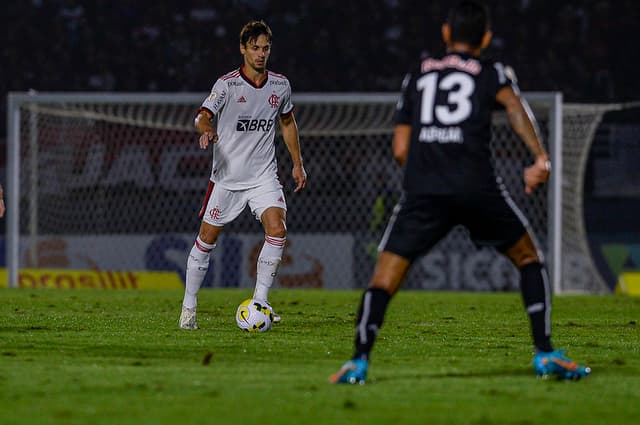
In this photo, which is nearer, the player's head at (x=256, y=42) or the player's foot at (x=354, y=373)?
the player's foot at (x=354, y=373)

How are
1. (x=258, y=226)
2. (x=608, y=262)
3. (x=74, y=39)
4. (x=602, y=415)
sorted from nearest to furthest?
(x=602, y=415), (x=608, y=262), (x=258, y=226), (x=74, y=39)

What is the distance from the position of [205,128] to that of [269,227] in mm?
1028

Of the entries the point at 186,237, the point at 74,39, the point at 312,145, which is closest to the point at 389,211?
the point at 312,145

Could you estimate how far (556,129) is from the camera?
51.3 ft

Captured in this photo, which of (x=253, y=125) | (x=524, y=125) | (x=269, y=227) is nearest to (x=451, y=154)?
(x=524, y=125)

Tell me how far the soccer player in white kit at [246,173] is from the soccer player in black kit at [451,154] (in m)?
3.16

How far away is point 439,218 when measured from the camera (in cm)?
541

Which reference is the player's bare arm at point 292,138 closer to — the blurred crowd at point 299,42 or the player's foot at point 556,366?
the player's foot at point 556,366

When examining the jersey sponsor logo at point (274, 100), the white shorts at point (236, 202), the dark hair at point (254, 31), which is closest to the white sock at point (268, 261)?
the white shorts at point (236, 202)

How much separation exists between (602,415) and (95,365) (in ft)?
8.96

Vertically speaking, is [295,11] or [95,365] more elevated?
[295,11]

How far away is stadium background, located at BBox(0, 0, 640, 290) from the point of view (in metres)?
23.9

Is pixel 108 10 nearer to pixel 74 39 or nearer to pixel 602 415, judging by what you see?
pixel 74 39

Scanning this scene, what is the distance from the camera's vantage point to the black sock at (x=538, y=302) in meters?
5.52
